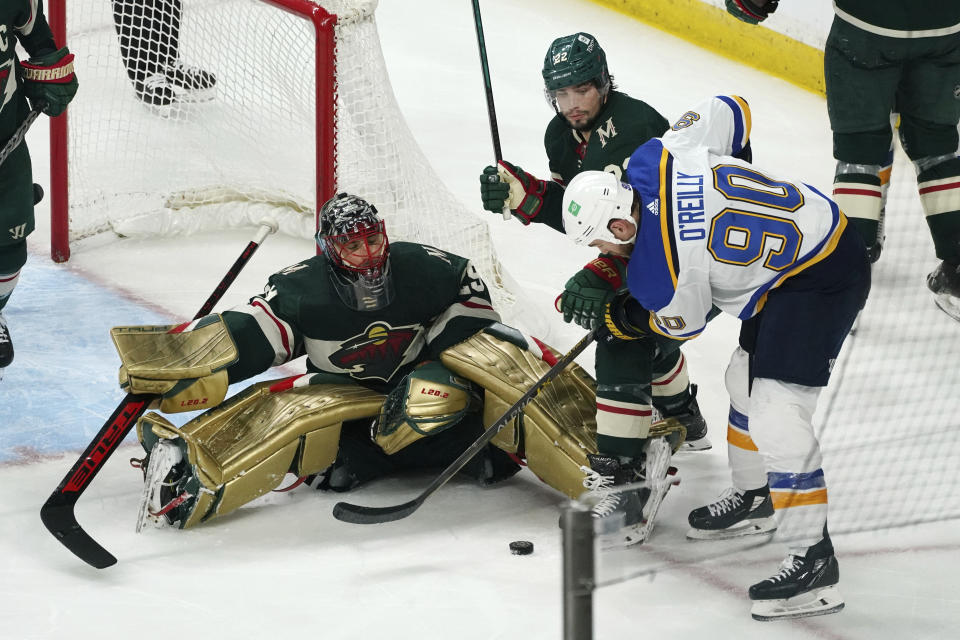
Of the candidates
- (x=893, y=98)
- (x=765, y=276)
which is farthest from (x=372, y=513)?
(x=893, y=98)

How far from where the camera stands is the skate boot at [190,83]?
4953 millimetres

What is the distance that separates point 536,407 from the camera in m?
3.35

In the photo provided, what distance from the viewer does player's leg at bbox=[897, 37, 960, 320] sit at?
3883 millimetres

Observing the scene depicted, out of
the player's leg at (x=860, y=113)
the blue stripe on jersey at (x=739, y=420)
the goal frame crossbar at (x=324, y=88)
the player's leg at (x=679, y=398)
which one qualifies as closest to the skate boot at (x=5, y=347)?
the goal frame crossbar at (x=324, y=88)

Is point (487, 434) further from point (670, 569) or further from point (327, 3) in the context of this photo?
point (327, 3)

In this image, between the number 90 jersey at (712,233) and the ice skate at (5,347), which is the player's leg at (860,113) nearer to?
the number 90 jersey at (712,233)

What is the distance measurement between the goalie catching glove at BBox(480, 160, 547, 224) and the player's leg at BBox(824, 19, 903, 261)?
99cm

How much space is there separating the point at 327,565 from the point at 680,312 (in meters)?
0.96

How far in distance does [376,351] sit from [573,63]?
2.71ft

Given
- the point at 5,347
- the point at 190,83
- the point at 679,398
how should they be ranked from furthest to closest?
the point at 190,83, the point at 5,347, the point at 679,398

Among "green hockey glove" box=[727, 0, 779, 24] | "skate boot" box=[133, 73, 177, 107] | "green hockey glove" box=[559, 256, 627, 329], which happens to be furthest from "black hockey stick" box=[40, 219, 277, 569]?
"skate boot" box=[133, 73, 177, 107]

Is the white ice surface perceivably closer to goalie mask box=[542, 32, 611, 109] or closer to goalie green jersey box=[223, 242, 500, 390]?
goalie green jersey box=[223, 242, 500, 390]

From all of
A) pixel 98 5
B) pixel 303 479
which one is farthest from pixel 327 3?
pixel 303 479

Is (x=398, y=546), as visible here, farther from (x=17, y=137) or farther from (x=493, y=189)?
(x=17, y=137)
